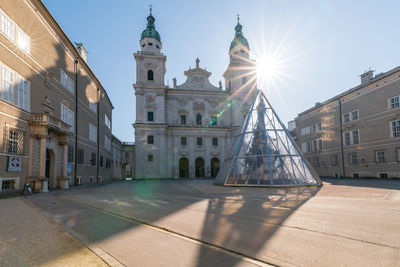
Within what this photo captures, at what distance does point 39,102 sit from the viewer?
21.5 m

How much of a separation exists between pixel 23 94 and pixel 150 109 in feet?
111

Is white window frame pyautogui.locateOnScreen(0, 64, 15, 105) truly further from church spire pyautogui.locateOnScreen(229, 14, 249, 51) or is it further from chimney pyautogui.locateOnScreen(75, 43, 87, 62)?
church spire pyautogui.locateOnScreen(229, 14, 249, 51)

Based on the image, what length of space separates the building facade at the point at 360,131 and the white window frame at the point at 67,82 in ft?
130

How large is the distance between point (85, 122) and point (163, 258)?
31852 mm

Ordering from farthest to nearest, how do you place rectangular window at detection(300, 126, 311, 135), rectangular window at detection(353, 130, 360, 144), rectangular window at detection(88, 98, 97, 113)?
rectangular window at detection(300, 126, 311, 135), rectangular window at detection(353, 130, 360, 144), rectangular window at detection(88, 98, 97, 113)

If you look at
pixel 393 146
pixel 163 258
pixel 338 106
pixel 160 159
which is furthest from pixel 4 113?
pixel 338 106

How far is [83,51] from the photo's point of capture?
39.1 metres

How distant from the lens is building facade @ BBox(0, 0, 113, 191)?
1728cm

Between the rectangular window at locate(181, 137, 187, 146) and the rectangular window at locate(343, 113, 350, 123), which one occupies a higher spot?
the rectangular window at locate(343, 113, 350, 123)

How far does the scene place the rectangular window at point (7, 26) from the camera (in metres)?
16.8

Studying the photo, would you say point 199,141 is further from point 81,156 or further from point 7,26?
point 7,26

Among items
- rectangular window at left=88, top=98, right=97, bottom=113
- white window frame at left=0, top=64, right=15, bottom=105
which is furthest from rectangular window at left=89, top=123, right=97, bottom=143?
white window frame at left=0, top=64, right=15, bottom=105

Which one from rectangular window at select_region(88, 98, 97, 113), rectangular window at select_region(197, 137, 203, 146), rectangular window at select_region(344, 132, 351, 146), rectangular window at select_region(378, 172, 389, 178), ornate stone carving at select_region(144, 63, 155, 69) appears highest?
ornate stone carving at select_region(144, 63, 155, 69)

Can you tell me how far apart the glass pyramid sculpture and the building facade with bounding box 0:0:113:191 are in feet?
54.6
